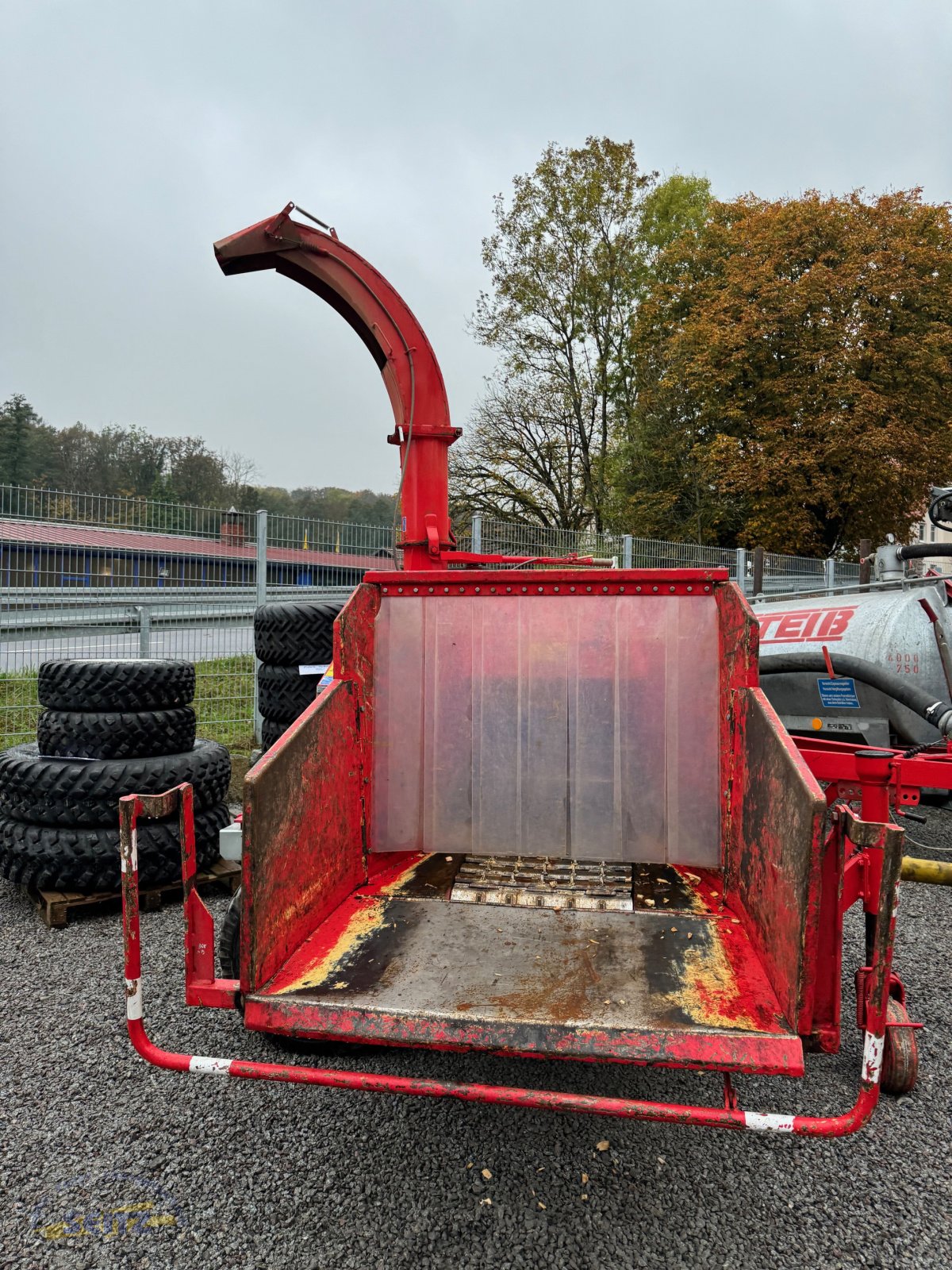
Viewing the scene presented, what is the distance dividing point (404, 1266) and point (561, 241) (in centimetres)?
2660

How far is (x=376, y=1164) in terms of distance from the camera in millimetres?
2090

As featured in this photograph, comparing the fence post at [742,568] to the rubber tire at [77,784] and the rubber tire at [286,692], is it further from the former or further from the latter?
the rubber tire at [77,784]

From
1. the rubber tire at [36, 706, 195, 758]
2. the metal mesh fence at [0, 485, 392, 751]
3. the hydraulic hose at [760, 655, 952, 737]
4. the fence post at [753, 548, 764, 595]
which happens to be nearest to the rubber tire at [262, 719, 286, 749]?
the rubber tire at [36, 706, 195, 758]

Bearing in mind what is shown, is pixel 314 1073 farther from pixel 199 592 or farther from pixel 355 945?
pixel 199 592

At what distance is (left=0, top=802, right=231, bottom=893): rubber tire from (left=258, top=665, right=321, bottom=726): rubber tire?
1203 millimetres

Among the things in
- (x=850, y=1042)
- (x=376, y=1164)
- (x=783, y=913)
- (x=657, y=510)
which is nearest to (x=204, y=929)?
(x=376, y=1164)

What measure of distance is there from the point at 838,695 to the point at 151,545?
18.2 ft

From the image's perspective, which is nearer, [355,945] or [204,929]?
[204,929]

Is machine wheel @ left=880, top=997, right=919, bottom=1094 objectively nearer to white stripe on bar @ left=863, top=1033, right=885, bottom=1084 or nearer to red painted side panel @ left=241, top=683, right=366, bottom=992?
white stripe on bar @ left=863, top=1033, right=885, bottom=1084

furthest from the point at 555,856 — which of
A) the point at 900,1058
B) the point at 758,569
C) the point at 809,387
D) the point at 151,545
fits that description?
the point at 809,387

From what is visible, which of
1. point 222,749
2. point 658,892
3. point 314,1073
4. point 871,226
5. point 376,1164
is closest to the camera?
point 314,1073

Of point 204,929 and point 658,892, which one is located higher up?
point 204,929

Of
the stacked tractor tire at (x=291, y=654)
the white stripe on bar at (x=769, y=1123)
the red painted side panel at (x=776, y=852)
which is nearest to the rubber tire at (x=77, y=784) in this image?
the stacked tractor tire at (x=291, y=654)

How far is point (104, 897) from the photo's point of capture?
3.63 metres
